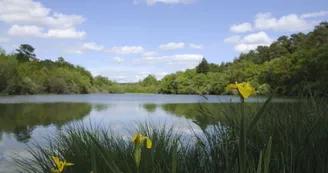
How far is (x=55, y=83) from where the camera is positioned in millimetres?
60062

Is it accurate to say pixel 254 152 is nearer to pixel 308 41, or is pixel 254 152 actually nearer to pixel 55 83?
pixel 308 41

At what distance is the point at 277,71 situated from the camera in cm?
3634

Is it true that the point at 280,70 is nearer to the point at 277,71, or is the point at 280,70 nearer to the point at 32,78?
the point at 277,71

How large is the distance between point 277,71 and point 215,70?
44.3 meters

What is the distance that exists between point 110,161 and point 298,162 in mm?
1434

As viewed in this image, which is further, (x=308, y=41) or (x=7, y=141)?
(x=308, y=41)

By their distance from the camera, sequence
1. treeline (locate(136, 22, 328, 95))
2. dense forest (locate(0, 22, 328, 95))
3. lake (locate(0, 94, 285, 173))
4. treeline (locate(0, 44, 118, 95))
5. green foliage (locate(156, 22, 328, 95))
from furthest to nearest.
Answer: treeline (locate(0, 44, 118, 95)), dense forest (locate(0, 22, 328, 95)), treeline (locate(136, 22, 328, 95)), green foliage (locate(156, 22, 328, 95)), lake (locate(0, 94, 285, 173))

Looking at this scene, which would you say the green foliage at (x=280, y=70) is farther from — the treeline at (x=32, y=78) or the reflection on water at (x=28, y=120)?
the treeline at (x=32, y=78)

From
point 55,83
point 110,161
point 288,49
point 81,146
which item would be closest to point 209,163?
point 81,146

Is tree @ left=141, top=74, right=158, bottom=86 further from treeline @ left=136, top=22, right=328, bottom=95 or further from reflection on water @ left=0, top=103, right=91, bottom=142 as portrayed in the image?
reflection on water @ left=0, top=103, right=91, bottom=142

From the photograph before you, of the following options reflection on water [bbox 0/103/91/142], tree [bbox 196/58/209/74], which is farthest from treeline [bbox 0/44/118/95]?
reflection on water [bbox 0/103/91/142]

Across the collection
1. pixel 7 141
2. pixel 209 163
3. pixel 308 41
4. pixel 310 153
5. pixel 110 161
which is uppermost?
pixel 308 41

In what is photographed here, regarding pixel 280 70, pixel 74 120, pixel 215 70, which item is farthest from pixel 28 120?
pixel 215 70

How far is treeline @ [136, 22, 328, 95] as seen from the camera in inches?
392
